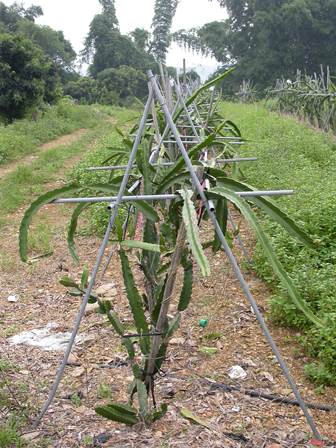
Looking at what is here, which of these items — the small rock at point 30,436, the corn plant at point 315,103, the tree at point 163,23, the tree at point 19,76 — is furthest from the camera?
the tree at point 163,23

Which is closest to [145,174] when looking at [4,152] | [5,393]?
[5,393]

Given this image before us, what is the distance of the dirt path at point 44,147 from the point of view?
792 cm

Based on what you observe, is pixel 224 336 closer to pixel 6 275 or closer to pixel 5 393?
pixel 5 393

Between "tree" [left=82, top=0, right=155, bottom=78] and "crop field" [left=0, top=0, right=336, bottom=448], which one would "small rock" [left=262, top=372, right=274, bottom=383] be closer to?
"crop field" [left=0, top=0, right=336, bottom=448]

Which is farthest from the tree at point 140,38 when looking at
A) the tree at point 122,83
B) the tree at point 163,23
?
the tree at point 122,83

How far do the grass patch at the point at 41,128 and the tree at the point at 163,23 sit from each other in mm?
13024

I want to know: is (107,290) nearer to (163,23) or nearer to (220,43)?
(220,43)

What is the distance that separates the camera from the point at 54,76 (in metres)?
14.5

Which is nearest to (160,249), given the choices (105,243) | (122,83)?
(105,243)

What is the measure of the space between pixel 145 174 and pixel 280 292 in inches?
54.8

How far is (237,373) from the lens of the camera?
2.42 metres

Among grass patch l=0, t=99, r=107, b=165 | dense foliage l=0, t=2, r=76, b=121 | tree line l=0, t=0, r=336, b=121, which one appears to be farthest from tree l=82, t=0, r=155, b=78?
dense foliage l=0, t=2, r=76, b=121

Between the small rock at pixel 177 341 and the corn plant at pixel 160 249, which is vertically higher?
the corn plant at pixel 160 249

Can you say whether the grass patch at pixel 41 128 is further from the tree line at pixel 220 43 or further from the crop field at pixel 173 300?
the tree line at pixel 220 43
